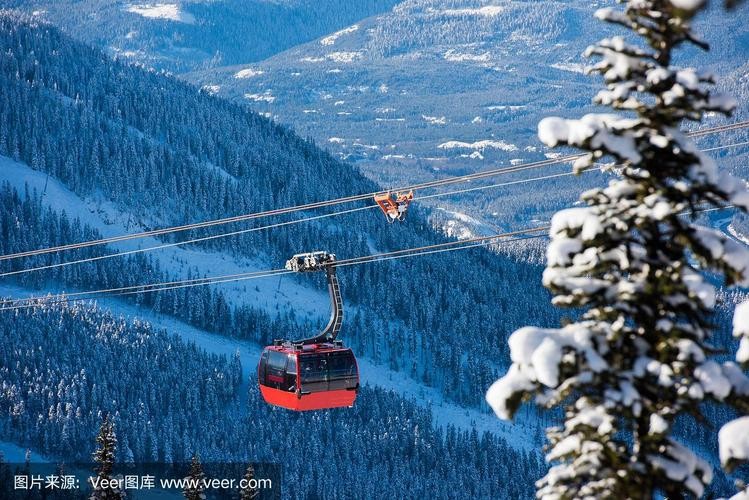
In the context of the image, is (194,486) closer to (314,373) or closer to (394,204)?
(314,373)

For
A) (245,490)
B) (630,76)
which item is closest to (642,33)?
(630,76)

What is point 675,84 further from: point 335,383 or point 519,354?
point 335,383

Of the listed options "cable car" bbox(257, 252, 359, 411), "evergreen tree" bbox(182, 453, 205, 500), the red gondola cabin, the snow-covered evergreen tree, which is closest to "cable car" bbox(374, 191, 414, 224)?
"cable car" bbox(257, 252, 359, 411)

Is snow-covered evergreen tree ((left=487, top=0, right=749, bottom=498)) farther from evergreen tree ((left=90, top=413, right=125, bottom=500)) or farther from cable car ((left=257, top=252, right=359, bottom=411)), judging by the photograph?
evergreen tree ((left=90, top=413, right=125, bottom=500))

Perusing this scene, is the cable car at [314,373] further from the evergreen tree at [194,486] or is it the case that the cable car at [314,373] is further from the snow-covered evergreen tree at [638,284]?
the snow-covered evergreen tree at [638,284]

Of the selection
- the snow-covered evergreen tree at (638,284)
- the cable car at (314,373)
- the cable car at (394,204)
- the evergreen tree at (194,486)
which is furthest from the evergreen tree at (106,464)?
the snow-covered evergreen tree at (638,284)

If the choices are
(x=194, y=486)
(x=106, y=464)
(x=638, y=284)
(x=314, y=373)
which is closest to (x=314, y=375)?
(x=314, y=373)
